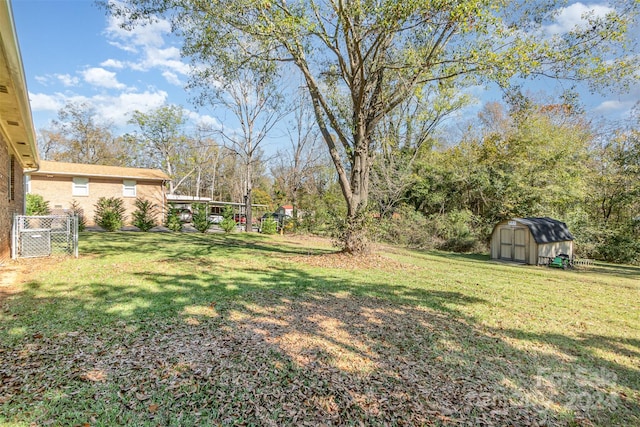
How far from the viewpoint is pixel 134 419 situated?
2320 mm

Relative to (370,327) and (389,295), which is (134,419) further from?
(389,295)

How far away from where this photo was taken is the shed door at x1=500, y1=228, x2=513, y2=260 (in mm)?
13266

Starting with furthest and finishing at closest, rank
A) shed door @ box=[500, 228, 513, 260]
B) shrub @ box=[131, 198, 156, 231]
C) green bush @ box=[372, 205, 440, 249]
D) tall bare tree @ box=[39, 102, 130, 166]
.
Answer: tall bare tree @ box=[39, 102, 130, 166], green bush @ box=[372, 205, 440, 249], shrub @ box=[131, 198, 156, 231], shed door @ box=[500, 228, 513, 260]

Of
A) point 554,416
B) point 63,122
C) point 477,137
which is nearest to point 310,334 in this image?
point 554,416

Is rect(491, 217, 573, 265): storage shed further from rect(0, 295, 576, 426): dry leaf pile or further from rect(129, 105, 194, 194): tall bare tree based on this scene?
rect(129, 105, 194, 194): tall bare tree

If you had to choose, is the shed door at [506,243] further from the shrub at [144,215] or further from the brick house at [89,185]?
the brick house at [89,185]

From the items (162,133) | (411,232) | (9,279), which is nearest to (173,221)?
(9,279)

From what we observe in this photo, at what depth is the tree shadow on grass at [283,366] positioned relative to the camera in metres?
2.52

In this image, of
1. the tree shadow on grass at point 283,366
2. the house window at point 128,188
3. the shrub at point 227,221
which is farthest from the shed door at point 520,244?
the house window at point 128,188

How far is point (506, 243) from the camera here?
13484 mm

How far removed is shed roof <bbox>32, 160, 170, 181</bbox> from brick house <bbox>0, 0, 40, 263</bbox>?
6.19 meters

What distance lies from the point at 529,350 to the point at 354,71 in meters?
7.69

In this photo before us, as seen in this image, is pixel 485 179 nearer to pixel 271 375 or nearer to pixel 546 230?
pixel 546 230

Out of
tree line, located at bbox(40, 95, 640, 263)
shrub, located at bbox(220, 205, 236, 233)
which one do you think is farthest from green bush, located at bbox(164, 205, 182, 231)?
tree line, located at bbox(40, 95, 640, 263)
